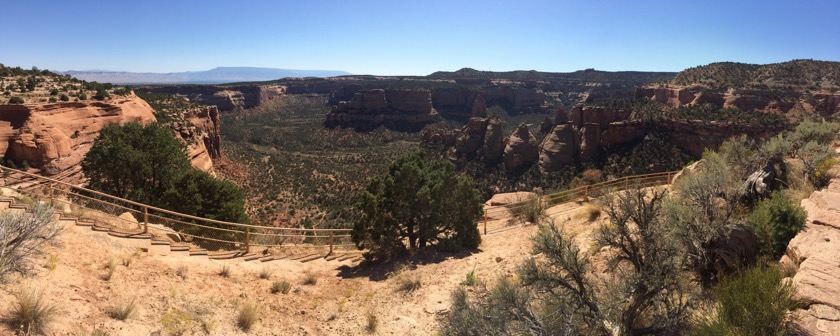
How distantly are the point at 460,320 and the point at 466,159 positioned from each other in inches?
2196

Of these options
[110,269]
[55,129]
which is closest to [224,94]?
[55,129]

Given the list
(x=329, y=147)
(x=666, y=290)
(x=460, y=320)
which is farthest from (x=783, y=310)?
(x=329, y=147)

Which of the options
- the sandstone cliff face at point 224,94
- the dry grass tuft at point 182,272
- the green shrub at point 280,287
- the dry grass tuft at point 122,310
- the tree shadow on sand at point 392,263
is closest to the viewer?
the dry grass tuft at point 122,310

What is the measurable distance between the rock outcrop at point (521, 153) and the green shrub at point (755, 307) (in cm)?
5101

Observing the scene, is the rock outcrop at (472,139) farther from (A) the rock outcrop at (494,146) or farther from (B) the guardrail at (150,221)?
(B) the guardrail at (150,221)

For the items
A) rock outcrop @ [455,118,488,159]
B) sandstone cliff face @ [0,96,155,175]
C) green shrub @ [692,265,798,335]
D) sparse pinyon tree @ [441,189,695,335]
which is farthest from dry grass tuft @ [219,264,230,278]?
rock outcrop @ [455,118,488,159]

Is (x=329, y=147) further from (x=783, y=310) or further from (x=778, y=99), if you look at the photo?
(x=783, y=310)

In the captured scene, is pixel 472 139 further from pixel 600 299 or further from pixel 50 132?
pixel 600 299

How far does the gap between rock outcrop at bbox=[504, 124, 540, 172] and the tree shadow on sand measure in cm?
4133

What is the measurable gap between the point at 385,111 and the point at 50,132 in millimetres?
96848

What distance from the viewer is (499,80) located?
15400 centimetres

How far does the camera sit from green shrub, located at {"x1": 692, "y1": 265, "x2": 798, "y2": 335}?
4688 millimetres

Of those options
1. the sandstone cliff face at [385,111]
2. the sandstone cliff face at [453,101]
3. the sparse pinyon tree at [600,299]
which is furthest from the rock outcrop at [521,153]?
the sandstone cliff face at [453,101]

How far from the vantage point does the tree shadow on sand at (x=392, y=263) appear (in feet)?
46.5
